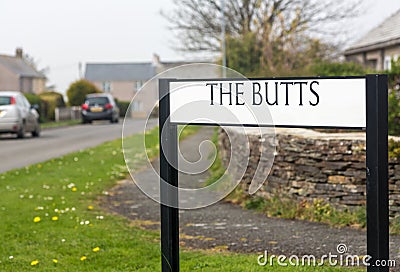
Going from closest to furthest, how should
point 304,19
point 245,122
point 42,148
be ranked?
point 245,122 → point 42,148 → point 304,19

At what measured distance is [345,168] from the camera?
8594mm

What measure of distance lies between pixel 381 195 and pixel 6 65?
72.6 metres

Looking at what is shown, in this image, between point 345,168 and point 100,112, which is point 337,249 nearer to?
point 345,168

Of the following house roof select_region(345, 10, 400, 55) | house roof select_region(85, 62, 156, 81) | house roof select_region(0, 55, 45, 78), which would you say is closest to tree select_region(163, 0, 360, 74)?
house roof select_region(345, 10, 400, 55)

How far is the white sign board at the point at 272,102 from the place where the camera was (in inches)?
177

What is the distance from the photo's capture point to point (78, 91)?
61281 mm

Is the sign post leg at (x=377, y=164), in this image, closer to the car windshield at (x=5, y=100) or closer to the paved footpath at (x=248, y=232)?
the paved footpath at (x=248, y=232)

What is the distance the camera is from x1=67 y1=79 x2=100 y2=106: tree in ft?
201

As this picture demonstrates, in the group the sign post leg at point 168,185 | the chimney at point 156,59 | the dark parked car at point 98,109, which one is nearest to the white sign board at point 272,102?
the sign post leg at point 168,185

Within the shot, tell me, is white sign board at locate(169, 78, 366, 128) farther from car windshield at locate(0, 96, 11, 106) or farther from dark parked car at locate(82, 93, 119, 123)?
dark parked car at locate(82, 93, 119, 123)

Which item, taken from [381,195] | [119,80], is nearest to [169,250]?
[381,195]

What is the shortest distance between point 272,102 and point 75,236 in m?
3.65

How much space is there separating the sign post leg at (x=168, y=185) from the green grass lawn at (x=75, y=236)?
0.83m

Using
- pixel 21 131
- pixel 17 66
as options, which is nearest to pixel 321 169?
pixel 21 131
